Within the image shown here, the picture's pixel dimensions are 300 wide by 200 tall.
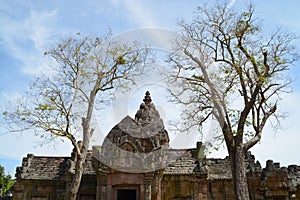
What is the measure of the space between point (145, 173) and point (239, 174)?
16.6 ft

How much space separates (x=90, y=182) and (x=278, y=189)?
11409 millimetres

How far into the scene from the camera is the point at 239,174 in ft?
37.4

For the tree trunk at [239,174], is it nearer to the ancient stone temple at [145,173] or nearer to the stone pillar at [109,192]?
the ancient stone temple at [145,173]

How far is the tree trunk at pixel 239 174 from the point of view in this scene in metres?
11.1

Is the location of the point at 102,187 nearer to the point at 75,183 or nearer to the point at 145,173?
the point at 75,183

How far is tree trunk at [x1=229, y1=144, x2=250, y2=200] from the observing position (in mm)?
11125

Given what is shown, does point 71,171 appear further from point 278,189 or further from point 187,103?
point 278,189

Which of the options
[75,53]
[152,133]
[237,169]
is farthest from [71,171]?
[237,169]

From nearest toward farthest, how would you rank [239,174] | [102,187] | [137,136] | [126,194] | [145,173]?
[239,174] → [145,173] → [102,187] → [137,136] → [126,194]

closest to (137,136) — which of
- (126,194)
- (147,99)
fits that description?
(126,194)

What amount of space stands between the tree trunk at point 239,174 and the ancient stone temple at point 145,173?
4.33 m

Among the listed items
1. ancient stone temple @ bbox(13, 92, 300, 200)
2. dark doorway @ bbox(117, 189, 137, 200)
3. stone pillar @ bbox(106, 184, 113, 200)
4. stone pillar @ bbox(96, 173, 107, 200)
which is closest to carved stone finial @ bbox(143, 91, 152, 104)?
ancient stone temple @ bbox(13, 92, 300, 200)

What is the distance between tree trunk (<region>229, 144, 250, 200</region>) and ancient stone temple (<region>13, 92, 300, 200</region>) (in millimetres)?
4330

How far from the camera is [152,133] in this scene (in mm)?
15859
